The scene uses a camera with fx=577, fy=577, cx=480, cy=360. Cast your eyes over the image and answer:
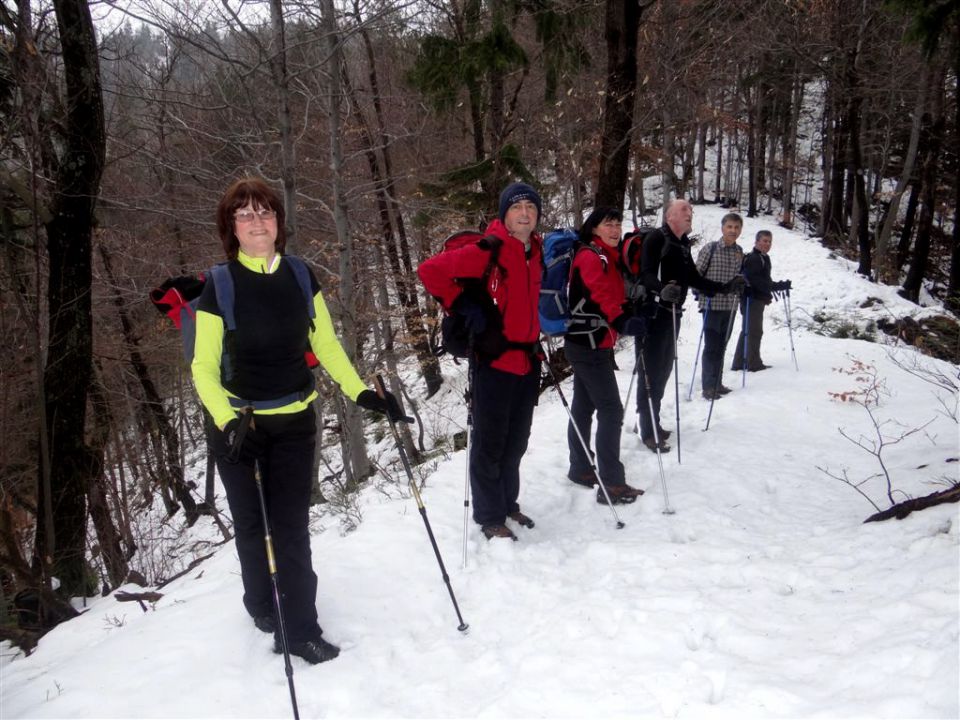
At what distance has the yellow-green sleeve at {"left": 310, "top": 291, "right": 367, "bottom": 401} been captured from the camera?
3.12 metres

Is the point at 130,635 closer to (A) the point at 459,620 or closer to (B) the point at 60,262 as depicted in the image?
(A) the point at 459,620

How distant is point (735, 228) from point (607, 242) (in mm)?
3412

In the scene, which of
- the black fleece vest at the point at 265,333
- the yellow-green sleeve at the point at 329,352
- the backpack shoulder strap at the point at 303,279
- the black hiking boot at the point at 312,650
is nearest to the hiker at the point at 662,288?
the yellow-green sleeve at the point at 329,352

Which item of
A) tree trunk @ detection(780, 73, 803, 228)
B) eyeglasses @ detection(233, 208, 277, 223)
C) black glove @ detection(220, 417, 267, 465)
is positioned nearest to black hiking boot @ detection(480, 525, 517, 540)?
black glove @ detection(220, 417, 267, 465)

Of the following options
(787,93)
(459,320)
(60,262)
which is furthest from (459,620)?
(787,93)

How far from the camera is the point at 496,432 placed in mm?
4035

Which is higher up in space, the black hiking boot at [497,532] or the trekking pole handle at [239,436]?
the trekking pole handle at [239,436]

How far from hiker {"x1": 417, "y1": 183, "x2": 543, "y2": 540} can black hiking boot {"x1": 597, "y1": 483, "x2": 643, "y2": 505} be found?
1.00 m

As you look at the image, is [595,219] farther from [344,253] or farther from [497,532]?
[344,253]

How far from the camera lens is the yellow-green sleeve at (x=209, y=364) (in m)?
2.66

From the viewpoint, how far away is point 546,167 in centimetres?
1795

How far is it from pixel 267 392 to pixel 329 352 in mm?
429

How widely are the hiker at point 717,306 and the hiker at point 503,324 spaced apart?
13.4ft

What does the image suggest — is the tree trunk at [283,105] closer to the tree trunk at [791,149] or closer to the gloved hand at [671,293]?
the gloved hand at [671,293]
